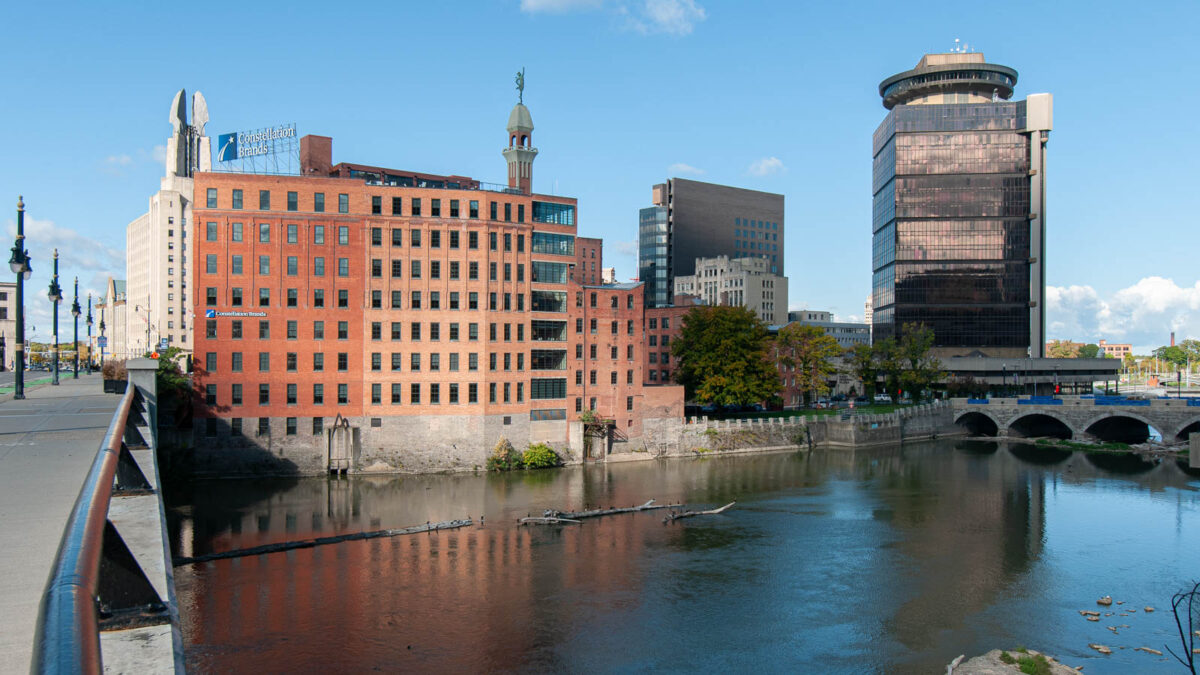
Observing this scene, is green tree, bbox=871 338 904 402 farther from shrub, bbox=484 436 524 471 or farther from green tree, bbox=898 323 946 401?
shrub, bbox=484 436 524 471

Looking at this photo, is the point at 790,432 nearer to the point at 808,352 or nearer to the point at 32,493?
the point at 808,352

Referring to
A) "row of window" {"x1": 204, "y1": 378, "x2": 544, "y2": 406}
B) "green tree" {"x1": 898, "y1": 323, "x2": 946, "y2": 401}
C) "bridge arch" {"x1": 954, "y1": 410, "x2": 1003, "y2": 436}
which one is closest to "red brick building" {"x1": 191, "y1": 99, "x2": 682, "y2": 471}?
"row of window" {"x1": 204, "y1": 378, "x2": 544, "y2": 406}

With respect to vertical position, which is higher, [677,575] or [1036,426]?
[1036,426]

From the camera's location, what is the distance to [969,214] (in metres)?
174

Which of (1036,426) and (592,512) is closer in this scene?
(592,512)

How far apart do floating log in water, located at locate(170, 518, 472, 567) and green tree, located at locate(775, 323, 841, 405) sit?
7889 cm

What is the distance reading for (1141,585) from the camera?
2080 inches

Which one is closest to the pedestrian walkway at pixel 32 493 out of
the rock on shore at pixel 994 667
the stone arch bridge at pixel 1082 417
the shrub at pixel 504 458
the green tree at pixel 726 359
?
the rock on shore at pixel 994 667

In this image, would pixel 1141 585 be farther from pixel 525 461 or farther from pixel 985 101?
pixel 985 101

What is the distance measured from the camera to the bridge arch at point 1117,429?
124181 millimetres

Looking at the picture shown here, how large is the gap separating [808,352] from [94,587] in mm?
127468

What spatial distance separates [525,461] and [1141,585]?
184ft

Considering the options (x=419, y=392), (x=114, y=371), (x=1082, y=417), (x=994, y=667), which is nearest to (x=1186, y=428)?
(x=1082, y=417)

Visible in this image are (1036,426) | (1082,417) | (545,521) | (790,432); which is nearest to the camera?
(545,521)
